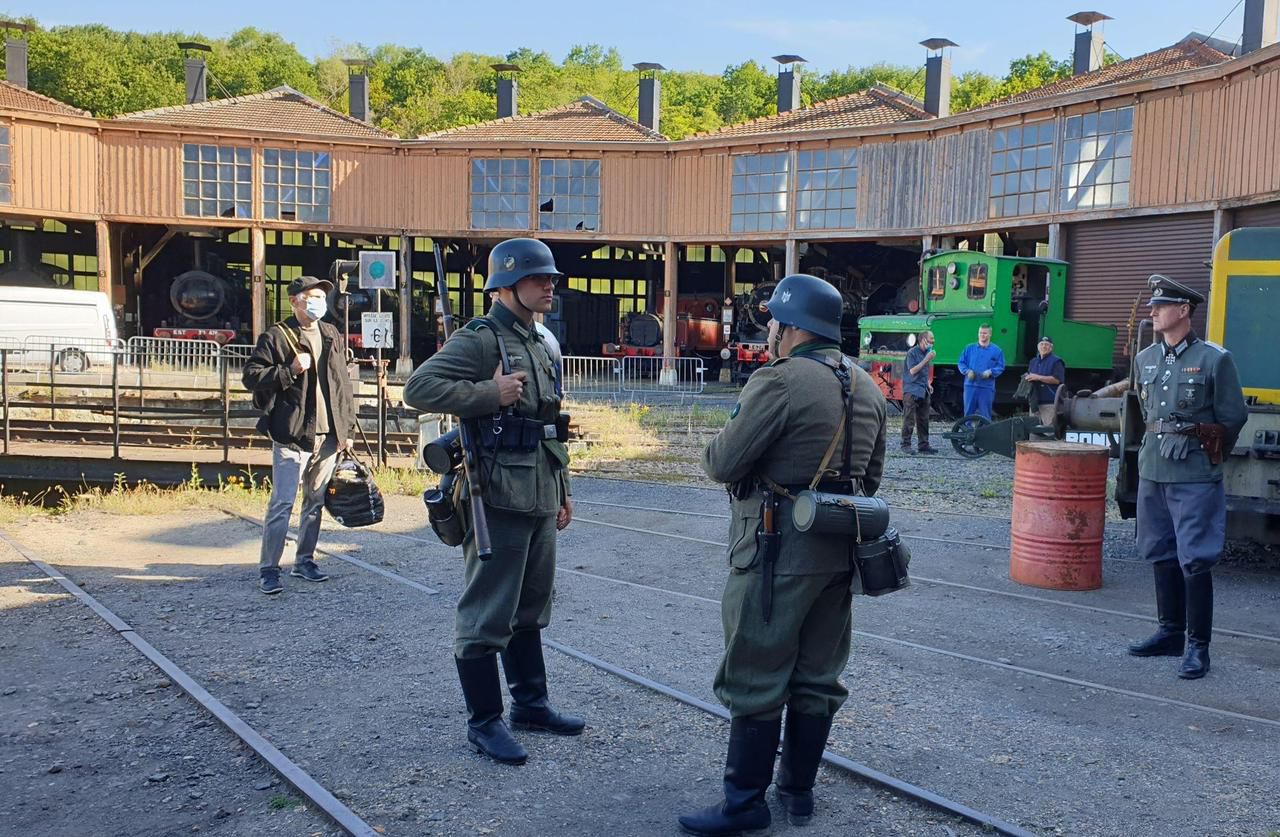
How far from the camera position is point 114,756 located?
445 cm

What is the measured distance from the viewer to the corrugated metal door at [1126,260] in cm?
2059

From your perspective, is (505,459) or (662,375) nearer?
(505,459)

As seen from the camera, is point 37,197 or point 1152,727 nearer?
point 1152,727

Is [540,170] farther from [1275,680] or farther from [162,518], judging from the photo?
[1275,680]

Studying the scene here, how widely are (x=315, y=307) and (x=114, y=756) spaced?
3.47 metres

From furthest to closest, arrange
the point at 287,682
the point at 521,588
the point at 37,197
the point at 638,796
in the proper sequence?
the point at 37,197 → the point at 287,682 → the point at 521,588 → the point at 638,796

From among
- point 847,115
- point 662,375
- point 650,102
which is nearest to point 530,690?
point 662,375

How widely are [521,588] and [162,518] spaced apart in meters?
6.96

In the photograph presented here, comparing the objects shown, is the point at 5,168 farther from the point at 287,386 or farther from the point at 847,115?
the point at 287,386

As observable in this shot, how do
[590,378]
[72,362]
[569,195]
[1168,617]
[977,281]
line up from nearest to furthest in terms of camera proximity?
[1168,617] → [977,281] → [72,362] → [590,378] → [569,195]

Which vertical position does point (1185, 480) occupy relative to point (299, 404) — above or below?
below

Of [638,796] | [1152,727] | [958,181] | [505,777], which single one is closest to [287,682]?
[505,777]

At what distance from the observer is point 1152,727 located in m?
5.07

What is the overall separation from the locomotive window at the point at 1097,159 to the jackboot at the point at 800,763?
2092 cm
